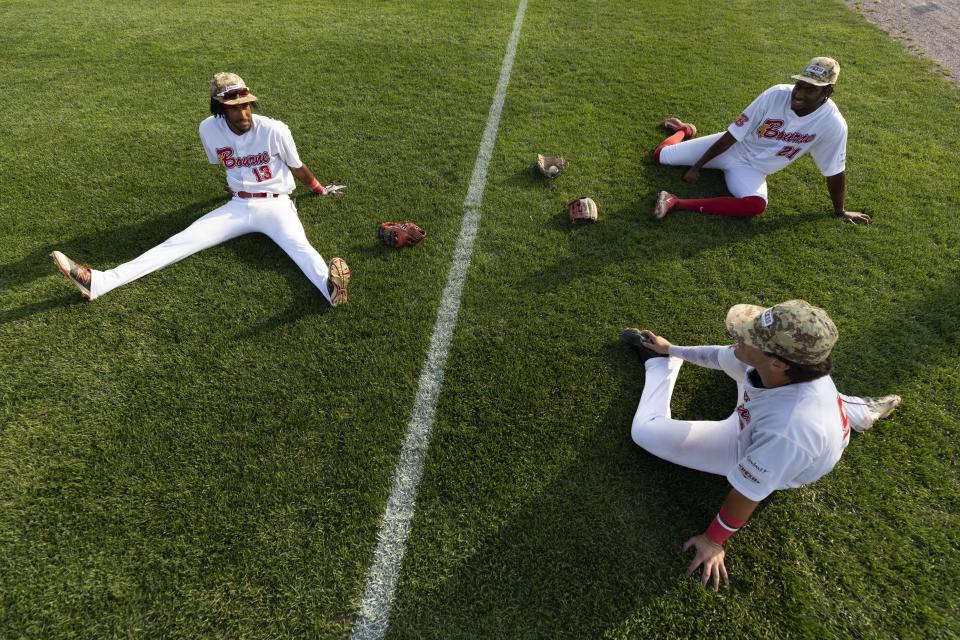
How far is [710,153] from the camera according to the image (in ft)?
15.7

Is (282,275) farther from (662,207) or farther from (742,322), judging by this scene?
(662,207)

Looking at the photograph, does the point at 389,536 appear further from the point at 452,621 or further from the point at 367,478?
the point at 452,621

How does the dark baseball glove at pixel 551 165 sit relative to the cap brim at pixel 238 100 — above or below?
below

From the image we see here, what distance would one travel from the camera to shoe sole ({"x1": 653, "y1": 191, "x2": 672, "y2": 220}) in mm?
4520

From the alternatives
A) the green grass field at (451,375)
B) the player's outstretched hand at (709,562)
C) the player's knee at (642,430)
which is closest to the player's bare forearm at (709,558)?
the player's outstretched hand at (709,562)

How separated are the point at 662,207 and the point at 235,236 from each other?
4.05 meters

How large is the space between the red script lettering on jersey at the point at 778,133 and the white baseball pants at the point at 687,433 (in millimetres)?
2544

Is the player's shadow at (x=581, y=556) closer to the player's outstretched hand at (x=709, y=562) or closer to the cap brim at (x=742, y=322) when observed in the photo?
the player's outstretched hand at (x=709, y=562)

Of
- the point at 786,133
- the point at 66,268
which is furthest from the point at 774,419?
the point at 66,268

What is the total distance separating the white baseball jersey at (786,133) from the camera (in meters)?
4.13

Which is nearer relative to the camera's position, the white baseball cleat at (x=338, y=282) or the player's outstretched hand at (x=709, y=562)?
the player's outstretched hand at (x=709, y=562)

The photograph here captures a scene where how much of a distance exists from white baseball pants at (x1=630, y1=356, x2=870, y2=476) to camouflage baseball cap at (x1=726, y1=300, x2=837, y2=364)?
2.81 ft

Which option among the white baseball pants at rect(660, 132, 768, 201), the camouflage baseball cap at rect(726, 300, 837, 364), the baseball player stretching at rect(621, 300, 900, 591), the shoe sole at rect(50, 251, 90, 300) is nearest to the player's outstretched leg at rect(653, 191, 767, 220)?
the white baseball pants at rect(660, 132, 768, 201)

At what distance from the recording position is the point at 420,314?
3729 mm
